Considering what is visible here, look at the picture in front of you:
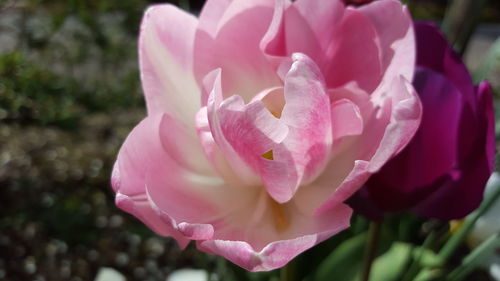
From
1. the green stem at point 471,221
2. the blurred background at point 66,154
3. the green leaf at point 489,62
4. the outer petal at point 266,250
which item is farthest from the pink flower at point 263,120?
the blurred background at point 66,154

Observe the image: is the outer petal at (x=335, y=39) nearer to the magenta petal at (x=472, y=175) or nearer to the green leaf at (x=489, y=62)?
the magenta petal at (x=472, y=175)

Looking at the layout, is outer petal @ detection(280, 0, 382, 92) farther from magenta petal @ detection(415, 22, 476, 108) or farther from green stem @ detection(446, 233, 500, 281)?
green stem @ detection(446, 233, 500, 281)

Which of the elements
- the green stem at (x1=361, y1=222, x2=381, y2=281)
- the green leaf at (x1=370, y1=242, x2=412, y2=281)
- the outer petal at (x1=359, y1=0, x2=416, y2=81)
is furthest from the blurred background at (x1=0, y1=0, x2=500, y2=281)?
the outer petal at (x1=359, y1=0, x2=416, y2=81)

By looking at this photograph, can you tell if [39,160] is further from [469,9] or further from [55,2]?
[469,9]

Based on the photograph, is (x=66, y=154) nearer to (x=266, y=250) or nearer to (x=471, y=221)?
(x=471, y=221)

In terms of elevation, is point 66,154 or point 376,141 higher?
point 376,141

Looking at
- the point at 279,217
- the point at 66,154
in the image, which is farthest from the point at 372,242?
the point at 66,154

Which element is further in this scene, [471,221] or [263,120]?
[471,221]
